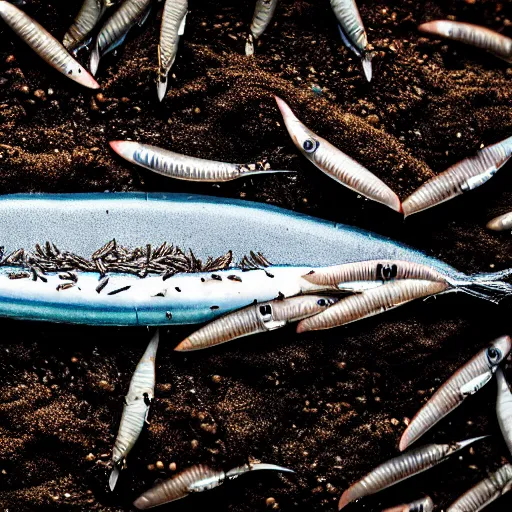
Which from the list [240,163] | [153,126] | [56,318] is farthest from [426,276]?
[56,318]

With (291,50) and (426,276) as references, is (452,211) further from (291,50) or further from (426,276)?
(291,50)

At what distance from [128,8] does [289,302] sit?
1.18 meters

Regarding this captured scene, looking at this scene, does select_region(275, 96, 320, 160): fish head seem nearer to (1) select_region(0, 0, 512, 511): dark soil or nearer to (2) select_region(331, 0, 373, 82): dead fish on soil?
(1) select_region(0, 0, 512, 511): dark soil

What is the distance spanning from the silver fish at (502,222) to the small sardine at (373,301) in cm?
30

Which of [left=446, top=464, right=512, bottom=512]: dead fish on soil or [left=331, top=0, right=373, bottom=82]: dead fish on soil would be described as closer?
[left=331, top=0, right=373, bottom=82]: dead fish on soil

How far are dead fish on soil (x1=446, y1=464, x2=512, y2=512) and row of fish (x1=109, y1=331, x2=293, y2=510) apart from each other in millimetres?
798

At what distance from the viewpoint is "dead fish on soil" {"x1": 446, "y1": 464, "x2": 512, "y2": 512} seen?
7.09ft

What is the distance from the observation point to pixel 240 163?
2113 mm

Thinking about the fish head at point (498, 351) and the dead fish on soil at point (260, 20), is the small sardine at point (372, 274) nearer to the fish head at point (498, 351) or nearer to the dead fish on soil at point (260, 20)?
the fish head at point (498, 351)

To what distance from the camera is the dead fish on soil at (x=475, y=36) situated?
205 centimetres

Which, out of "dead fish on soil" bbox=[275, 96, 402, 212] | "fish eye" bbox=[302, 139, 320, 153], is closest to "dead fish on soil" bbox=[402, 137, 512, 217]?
"dead fish on soil" bbox=[275, 96, 402, 212]

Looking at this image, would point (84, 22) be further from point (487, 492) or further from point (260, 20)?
point (487, 492)

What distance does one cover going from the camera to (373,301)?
2.05 meters

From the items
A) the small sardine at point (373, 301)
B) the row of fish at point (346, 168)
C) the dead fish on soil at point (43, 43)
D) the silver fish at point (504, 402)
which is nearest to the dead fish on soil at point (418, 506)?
the silver fish at point (504, 402)
